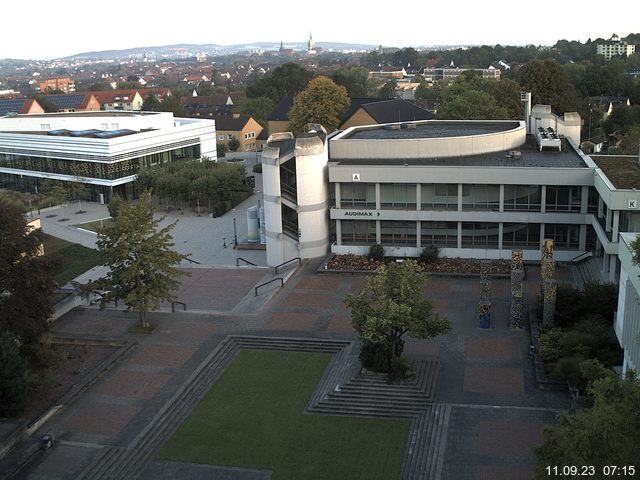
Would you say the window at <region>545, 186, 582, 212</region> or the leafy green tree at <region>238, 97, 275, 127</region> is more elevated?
the leafy green tree at <region>238, 97, 275, 127</region>

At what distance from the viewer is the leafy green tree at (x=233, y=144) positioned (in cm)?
9362

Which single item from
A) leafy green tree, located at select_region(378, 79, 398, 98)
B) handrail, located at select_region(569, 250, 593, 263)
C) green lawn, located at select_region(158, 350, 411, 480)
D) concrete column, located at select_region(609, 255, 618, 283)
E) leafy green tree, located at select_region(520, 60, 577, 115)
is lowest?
green lawn, located at select_region(158, 350, 411, 480)

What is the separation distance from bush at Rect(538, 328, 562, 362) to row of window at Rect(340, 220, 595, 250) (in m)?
12.1

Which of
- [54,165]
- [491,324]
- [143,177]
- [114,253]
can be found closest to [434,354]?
[491,324]

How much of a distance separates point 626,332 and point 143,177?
46.7 meters

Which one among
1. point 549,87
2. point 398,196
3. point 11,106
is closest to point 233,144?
point 549,87

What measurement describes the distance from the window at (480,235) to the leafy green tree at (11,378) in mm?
23849

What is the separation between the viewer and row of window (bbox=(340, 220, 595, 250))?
37969 mm

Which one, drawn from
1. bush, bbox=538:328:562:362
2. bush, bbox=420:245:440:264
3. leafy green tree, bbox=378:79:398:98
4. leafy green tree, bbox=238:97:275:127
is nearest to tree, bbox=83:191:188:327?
bush, bbox=420:245:440:264

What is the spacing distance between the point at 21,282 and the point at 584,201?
88.7ft

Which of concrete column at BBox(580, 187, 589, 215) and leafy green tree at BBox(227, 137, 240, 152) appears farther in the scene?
leafy green tree at BBox(227, 137, 240, 152)

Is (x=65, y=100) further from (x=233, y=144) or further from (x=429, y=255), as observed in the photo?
(x=429, y=255)

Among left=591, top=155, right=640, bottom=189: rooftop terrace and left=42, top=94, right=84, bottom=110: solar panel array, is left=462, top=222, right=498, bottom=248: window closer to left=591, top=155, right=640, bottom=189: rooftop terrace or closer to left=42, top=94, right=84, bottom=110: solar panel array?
left=591, top=155, right=640, bottom=189: rooftop terrace

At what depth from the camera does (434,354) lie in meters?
27.7
